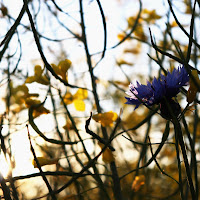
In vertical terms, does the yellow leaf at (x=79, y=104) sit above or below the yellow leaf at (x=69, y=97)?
below

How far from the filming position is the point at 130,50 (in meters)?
1.56

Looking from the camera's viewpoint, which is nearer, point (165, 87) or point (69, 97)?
point (165, 87)

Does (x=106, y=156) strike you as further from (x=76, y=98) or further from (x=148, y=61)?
(x=148, y=61)

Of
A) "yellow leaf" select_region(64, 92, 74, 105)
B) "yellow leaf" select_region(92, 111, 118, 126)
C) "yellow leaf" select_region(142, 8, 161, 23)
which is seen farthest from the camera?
"yellow leaf" select_region(142, 8, 161, 23)

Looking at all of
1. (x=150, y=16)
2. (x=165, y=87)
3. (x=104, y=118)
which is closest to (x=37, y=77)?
(x=104, y=118)

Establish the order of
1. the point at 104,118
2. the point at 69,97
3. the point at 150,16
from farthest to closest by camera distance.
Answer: the point at 150,16, the point at 69,97, the point at 104,118

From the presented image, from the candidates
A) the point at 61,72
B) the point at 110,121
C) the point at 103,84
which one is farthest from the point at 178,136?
the point at 103,84

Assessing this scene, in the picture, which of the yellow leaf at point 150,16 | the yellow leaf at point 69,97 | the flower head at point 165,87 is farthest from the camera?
the yellow leaf at point 150,16

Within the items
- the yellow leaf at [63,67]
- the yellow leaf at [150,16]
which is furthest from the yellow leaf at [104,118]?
the yellow leaf at [150,16]

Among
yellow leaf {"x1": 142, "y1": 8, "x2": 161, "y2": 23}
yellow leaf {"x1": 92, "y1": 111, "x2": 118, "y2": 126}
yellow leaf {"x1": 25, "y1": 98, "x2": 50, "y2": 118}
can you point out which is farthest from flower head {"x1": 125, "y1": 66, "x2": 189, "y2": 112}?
yellow leaf {"x1": 142, "y1": 8, "x2": 161, "y2": 23}

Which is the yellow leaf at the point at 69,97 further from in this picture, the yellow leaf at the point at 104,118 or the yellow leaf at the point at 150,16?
the yellow leaf at the point at 150,16

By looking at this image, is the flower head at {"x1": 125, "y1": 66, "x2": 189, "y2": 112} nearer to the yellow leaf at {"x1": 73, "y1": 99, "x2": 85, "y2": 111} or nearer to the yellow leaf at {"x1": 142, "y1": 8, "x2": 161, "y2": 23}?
the yellow leaf at {"x1": 73, "y1": 99, "x2": 85, "y2": 111}

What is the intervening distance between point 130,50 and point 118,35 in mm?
243

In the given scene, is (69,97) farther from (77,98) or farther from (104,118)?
(104,118)
